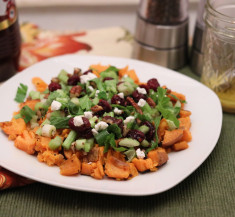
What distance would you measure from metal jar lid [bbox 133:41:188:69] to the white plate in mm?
179

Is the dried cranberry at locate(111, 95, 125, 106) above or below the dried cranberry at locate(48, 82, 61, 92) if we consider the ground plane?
above

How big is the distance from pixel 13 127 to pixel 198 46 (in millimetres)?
836

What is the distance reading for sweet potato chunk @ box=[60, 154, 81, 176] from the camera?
94 centimetres

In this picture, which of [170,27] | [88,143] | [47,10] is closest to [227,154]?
[88,143]

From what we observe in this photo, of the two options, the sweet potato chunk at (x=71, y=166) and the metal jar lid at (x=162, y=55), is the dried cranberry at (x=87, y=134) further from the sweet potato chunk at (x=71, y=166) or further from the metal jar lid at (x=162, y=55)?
the metal jar lid at (x=162, y=55)

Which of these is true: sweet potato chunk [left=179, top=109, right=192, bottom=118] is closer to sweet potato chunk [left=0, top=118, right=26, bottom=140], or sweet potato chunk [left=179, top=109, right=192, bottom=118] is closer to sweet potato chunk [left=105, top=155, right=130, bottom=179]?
sweet potato chunk [left=105, top=155, right=130, bottom=179]

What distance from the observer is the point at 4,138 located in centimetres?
106

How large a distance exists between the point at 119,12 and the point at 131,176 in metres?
1.24

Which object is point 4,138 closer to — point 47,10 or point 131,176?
point 131,176

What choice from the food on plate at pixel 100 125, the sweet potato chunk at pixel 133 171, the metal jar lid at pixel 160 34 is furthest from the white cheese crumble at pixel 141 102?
the metal jar lid at pixel 160 34

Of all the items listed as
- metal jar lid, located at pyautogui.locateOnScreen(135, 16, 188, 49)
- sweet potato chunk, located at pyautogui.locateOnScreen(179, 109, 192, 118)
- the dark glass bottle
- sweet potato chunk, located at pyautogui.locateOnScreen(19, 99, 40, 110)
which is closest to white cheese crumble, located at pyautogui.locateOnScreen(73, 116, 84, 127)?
sweet potato chunk, located at pyautogui.locateOnScreen(19, 99, 40, 110)

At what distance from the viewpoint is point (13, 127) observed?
106 cm

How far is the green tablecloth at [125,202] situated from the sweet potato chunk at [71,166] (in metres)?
0.08

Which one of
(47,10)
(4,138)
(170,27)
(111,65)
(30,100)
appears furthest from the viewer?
(47,10)
